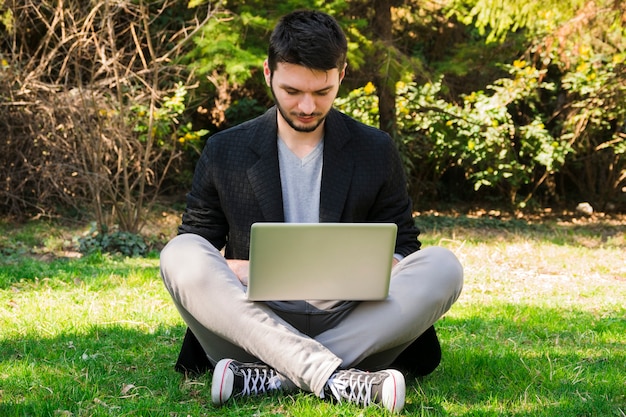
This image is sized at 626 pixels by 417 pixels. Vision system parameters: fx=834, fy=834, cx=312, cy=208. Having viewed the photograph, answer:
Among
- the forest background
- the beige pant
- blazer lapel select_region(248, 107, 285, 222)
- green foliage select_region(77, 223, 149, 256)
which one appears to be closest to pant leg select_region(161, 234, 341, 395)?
the beige pant

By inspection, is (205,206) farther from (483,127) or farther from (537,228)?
(483,127)

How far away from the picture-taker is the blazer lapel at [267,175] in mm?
2812

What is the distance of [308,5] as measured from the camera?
25.0ft

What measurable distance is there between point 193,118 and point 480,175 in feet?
12.2

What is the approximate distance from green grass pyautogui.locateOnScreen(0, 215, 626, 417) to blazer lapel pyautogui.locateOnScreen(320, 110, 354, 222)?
25.1 inches

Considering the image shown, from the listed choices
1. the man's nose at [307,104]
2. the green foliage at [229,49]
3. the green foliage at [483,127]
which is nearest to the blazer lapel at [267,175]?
the man's nose at [307,104]

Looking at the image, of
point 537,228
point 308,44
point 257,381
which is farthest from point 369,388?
point 537,228

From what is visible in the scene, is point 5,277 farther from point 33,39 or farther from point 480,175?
point 480,175

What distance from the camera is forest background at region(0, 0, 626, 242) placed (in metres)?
7.15

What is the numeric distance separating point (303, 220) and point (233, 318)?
0.47m

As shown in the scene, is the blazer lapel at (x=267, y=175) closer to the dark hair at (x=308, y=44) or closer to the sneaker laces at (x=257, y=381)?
the dark hair at (x=308, y=44)

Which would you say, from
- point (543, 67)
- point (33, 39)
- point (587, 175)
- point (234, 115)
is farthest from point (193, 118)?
point (587, 175)

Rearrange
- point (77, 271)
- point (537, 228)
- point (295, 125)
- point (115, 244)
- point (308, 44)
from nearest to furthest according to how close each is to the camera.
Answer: point (308, 44), point (295, 125), point (77, 271), point (115, 244), point (537, 228)

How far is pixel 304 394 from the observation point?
2566mm
